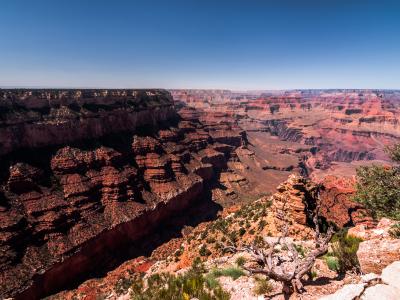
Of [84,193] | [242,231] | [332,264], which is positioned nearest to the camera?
[332,264]

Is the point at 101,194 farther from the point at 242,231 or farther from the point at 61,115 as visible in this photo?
the point at 242,231

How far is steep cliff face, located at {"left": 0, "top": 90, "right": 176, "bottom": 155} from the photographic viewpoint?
1331 inches

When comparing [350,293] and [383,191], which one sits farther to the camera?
[383,191]

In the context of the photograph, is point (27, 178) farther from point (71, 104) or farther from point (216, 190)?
point (216, 190)

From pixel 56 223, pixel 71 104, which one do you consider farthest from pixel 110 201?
pixel 71 104

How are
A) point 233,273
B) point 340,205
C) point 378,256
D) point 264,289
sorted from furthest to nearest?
point 340,205 < point 233,273 < point 264,289 < point 378,256

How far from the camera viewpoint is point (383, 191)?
1320 centimetres

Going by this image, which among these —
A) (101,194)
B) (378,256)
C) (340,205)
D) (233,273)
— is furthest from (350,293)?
(340,205)

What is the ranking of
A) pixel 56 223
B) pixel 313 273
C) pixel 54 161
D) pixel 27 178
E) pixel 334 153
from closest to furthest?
pixel 313 273 → pixel 56 223 → pixel 27 178 → pixel 54 161 → pixel 334 153

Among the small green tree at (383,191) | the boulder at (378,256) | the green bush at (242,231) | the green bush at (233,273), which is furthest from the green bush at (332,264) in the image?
the green bush at (242,231)

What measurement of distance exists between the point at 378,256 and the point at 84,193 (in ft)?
125

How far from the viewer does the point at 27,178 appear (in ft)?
101

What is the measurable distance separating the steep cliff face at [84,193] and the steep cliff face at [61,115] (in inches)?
8.4

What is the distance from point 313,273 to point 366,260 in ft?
9.85
